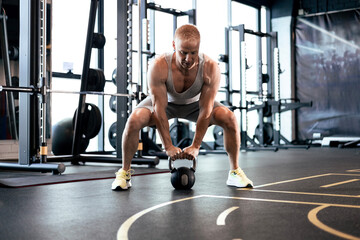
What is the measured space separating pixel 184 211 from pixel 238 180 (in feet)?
2.83

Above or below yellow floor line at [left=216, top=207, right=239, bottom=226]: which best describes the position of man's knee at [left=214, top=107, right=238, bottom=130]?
above

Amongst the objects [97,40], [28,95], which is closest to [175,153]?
[28,95]

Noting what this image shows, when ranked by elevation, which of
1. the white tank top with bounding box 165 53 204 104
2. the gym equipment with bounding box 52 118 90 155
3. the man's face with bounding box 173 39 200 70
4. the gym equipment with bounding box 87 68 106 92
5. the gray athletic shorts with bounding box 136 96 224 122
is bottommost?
the gym equipment with bounding box 52 118 90 155

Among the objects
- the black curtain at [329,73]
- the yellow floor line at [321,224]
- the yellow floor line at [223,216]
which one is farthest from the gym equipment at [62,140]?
the black curtain at [329,73]

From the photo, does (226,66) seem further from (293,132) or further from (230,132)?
(230,132)

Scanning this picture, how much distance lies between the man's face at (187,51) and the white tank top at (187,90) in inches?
4.5

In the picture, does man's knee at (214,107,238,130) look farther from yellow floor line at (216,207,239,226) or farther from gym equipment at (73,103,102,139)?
gym equipment at (73,103,102,139)

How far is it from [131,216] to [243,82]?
19.9 ft

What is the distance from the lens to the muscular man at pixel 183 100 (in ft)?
8.02

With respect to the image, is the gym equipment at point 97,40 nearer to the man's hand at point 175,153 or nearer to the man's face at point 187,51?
the man's face at point 187,51

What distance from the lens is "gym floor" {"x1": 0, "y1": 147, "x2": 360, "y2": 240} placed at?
1485 millimetres

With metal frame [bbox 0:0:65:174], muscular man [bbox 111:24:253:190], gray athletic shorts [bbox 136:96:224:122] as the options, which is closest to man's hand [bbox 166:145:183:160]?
muscular man [bbox 111:24:253:190]

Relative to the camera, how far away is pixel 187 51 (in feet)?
7.71

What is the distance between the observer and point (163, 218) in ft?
5.69
